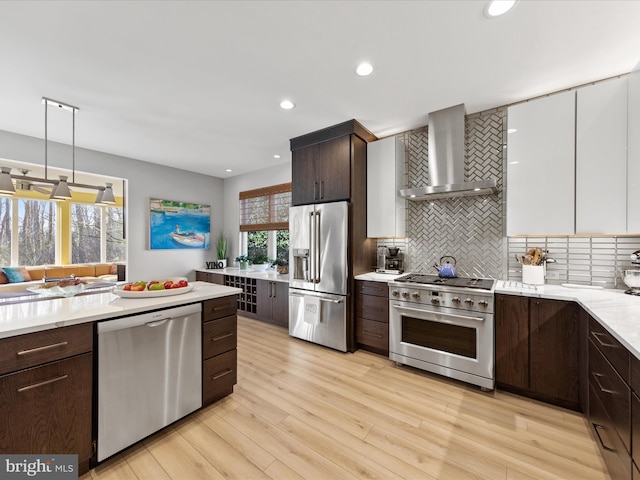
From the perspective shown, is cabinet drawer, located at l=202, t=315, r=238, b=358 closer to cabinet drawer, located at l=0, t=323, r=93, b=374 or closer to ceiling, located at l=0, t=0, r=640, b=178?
cabinet drawer, located at l=0, t=323, r=93, b=374

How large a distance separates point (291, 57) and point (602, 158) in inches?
103

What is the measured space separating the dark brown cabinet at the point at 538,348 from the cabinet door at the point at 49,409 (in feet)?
9.78

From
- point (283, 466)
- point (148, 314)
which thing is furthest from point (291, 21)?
point (283, 466)

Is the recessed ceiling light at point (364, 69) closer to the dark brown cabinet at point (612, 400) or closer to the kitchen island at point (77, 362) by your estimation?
the kitchen island at point (77, 362)

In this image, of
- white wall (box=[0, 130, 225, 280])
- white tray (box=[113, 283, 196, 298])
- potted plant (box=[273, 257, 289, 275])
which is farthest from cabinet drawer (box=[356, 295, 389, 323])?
white wall (box=[0, 130, 225, 280])

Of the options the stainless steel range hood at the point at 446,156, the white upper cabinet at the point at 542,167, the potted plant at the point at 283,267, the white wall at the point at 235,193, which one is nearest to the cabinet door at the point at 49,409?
the stainless steel range hood at the point at 446,156

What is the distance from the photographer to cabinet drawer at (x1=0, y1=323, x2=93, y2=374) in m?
1.23

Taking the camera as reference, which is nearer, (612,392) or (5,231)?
(612,392)

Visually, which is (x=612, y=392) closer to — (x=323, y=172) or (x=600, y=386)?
(x=600, y=386)

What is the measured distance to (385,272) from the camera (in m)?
3.46

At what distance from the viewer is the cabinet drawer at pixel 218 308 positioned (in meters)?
2.04

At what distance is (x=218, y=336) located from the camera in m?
2.13

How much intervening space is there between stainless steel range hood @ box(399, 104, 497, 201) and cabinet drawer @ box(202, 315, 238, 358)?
7.34 ft

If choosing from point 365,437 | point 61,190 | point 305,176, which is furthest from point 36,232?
point 365,437
